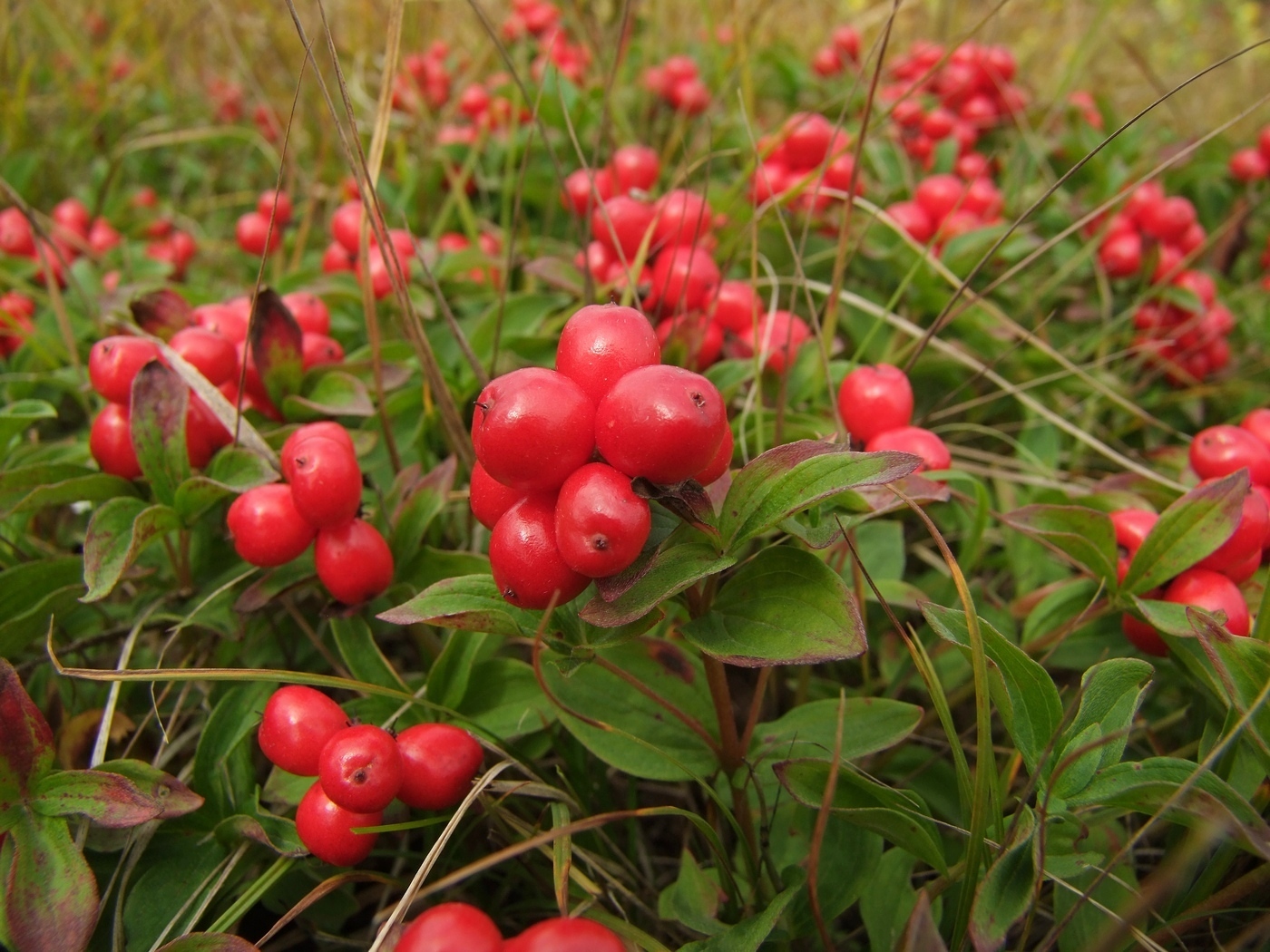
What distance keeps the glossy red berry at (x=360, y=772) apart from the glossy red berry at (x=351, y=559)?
0.44 m

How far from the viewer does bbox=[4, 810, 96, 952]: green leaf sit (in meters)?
1.59

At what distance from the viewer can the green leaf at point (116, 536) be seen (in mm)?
1904

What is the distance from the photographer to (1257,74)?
6.85 metres

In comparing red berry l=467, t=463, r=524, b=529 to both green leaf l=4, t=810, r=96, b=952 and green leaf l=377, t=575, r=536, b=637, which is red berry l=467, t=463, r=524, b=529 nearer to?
green leaf l=377, t=575, r=536, b=637

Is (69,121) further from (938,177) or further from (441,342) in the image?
(938,177)

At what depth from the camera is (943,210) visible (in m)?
3.35

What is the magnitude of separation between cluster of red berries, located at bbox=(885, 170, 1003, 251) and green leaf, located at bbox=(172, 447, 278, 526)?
253 centimetres

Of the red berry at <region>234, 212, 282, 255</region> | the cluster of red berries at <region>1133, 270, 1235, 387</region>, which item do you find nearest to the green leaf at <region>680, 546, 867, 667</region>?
the cluster of red berries at <region>1133, 270, 1235, 387</region>

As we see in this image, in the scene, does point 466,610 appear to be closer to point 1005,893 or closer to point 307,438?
point 307,438

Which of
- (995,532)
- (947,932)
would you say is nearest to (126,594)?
(947,932)

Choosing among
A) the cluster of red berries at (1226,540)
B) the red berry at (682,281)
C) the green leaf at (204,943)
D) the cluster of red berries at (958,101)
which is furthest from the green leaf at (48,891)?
the cluster of red berries at (958,101)

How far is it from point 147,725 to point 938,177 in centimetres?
340

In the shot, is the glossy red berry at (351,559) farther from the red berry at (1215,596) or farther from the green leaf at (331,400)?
the red berry at (1215,596)

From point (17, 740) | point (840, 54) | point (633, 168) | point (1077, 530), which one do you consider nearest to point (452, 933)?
point (17, 740)
